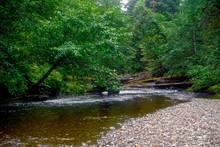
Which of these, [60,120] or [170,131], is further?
[60,120]

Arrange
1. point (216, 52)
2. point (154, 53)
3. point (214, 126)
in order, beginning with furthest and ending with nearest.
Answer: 1. point (154, 53)
2. point (216, 52)
3. point (214, 126)

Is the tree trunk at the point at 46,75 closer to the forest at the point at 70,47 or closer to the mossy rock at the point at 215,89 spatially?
the forest at the point at 70,47

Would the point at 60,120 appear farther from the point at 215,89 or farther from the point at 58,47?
the point at 215,89

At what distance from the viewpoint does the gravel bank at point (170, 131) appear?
13.1 meters

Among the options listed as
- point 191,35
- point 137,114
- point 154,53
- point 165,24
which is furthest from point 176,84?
point 137,114

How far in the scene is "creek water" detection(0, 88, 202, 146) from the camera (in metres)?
15.0

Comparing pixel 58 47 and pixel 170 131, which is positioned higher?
pixel 58 47

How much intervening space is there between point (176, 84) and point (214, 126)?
27.4 meters

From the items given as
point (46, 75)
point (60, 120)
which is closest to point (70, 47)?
point (46, 75)

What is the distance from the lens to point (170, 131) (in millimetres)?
15352

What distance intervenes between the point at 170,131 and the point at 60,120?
22.6 ft

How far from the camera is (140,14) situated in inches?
2422

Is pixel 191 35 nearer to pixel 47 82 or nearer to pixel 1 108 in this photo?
pixel 47 82

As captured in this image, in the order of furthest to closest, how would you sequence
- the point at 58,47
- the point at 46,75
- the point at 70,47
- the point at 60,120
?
the point at 46,75, the point at 58,47, the point at 70,47, the point at 60,120
